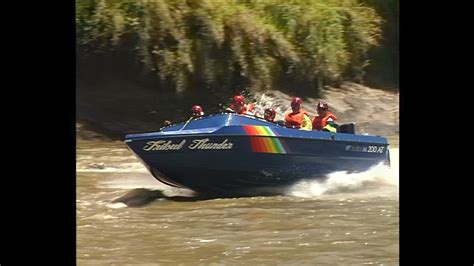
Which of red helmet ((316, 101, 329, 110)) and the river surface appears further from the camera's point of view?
red helmet ((316, 101, 329, 110))

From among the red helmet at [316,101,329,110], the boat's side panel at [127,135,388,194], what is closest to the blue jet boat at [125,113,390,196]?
the boat's side panel at [127,135,388,194]

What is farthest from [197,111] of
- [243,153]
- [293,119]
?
[293,119]

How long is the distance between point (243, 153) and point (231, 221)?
0.37 m

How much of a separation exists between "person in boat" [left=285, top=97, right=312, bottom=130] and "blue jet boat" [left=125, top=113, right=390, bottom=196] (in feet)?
0.11

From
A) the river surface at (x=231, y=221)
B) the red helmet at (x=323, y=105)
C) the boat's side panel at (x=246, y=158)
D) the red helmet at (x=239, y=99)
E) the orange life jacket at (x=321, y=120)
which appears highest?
the red helmet at (x=239, y=99)

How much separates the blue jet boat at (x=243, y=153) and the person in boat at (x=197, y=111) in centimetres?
3

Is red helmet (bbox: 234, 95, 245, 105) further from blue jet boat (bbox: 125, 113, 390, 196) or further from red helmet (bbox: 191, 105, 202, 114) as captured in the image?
red helmet (bbox: 191, 105, 202, 114)

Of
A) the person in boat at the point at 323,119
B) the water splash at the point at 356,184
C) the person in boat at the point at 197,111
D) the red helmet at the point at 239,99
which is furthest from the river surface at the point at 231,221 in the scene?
the red helmet at the point at 239,99

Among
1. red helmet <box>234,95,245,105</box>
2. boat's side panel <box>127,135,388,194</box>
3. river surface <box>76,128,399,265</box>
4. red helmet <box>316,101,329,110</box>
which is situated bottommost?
river surface <box>76,128,399,265</box>

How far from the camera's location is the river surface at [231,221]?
3865mm

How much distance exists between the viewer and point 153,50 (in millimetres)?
4023

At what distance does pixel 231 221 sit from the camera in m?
3.95

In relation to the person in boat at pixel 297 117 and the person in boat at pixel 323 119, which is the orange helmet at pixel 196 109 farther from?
the person in boat at pixel 323 119

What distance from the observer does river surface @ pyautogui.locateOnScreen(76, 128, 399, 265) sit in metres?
3.87
